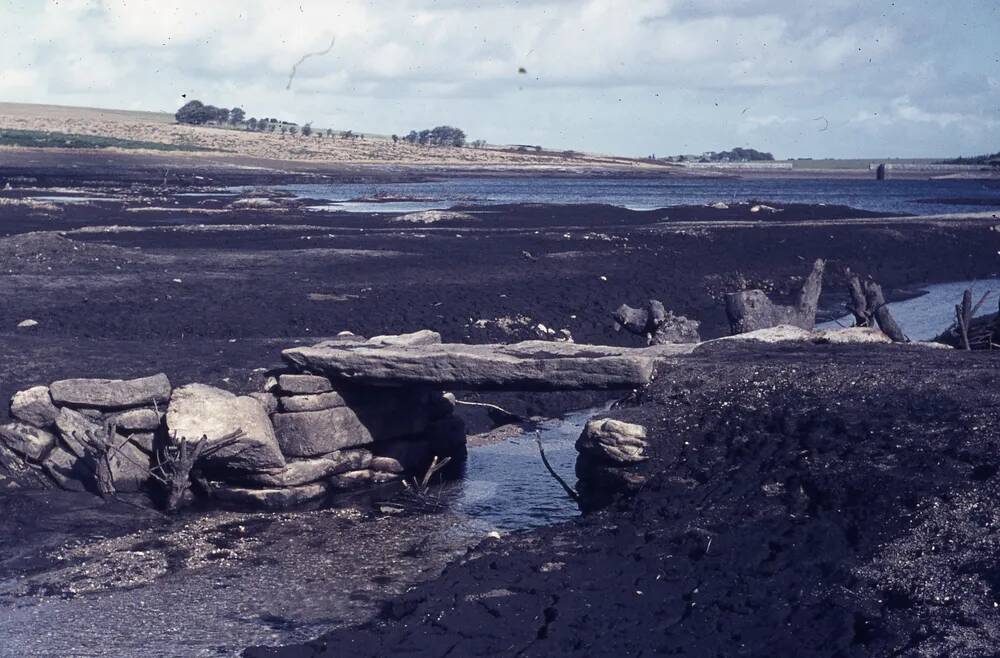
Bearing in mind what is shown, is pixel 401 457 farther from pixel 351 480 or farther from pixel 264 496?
pixel 264 496

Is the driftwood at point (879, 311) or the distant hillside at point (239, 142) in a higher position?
the distant hillside at point (239, 142)

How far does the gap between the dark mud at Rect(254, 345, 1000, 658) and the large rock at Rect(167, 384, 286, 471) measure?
312cm

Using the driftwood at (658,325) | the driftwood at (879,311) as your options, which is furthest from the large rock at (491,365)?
the driftwood at (658,325)

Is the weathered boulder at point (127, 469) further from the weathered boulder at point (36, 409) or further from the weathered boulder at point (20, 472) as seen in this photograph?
the weathered boulder at point (36, 409)

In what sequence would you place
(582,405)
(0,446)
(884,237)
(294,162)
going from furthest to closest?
(294,162)
(884,237)
(582,405)
(0,446)

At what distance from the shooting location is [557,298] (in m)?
24.0

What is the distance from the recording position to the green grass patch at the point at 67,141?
302 ft

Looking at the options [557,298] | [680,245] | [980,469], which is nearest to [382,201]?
[680,245]

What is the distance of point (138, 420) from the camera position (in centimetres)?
1264

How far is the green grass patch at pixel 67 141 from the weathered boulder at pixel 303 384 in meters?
85.3

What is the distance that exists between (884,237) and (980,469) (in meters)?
31.6

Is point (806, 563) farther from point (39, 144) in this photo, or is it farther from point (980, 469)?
point (39, 144)

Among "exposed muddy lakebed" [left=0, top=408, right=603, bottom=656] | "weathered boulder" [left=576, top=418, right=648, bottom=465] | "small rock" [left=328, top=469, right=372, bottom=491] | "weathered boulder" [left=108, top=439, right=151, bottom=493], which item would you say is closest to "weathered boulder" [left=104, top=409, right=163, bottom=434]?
"weathered boulder" [left=108, top=439, right=151, bottom=493]

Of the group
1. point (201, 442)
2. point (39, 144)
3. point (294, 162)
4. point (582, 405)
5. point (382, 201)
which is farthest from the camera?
point (294, 162)
